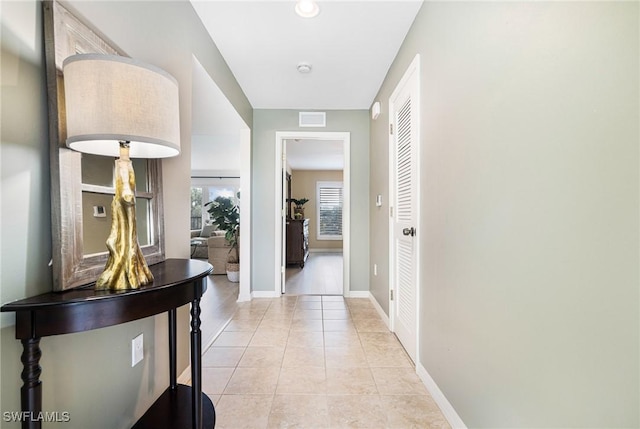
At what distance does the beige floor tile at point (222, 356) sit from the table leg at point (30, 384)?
4.49 feet

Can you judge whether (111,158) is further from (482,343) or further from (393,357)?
(393,357)

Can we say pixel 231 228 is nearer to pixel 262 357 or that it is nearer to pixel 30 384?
pixel 262 357

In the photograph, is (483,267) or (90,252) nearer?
(90,252)

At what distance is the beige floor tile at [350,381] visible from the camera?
1670 millimetres

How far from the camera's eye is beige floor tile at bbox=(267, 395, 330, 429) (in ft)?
4.63

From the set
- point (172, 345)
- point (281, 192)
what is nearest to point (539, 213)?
point (172, 345)

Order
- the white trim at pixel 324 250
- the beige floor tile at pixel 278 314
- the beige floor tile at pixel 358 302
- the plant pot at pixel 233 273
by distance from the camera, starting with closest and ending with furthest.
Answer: the beige floor tile at pixel 278 314, the beige floor tile at pixel 358 302, the plant pot at pixel 233 273, the white trim at pixel 324 250

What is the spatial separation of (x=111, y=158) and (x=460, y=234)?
1.55 metres

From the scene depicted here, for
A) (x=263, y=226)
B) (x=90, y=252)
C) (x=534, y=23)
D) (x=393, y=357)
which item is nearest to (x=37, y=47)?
(x=90, y=252)

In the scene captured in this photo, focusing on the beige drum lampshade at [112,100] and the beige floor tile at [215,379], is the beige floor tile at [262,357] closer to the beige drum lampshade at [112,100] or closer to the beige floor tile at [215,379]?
the beige floor tile at [215,379]

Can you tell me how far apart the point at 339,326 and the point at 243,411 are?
1293 mm

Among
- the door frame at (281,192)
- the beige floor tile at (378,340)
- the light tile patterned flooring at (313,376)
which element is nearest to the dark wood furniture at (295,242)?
the door frame at (281,192)

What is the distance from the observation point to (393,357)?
6.79ft

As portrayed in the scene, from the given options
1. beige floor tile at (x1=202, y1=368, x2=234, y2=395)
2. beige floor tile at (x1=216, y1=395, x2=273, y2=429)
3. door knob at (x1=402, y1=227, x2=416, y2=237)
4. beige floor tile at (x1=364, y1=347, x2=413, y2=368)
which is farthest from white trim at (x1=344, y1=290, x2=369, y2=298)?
beige floor tile at (x1=216, y1=395, x2=273, y2=429)
